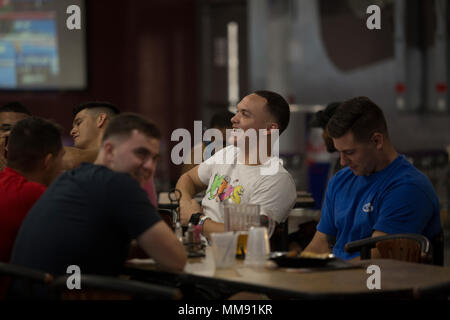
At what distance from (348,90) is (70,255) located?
7140 millimetres

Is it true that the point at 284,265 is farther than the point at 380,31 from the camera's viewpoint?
No

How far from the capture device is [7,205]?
117 inches

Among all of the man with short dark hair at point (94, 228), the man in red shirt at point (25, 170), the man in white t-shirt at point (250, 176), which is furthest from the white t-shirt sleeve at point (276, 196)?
the man with short dark hair at point (94, 228)

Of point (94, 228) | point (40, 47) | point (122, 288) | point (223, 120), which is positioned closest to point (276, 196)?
point (94, 228)

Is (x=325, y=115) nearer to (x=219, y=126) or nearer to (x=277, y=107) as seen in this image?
(x=277, y=107)

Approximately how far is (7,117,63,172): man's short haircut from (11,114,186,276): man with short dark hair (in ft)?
1.49

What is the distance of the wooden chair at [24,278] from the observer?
8.19 feet

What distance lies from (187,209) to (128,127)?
4.24 ft

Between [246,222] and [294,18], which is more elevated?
[294,18]

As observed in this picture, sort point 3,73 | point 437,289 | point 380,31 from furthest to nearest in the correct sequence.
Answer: point 3,73, point 380,31, point 437,289

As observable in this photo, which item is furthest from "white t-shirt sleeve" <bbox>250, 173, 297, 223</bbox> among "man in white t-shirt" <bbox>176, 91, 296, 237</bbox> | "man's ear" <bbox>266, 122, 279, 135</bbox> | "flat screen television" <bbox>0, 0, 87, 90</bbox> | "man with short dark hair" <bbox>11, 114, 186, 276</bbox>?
"flat screen television" <bbox>0, 0, 87, 90</bbox>

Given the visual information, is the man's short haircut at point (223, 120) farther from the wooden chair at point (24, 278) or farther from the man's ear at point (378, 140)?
the wooden chair at point (24, 278)

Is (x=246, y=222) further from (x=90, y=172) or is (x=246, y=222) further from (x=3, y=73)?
(x=3, y=73)
